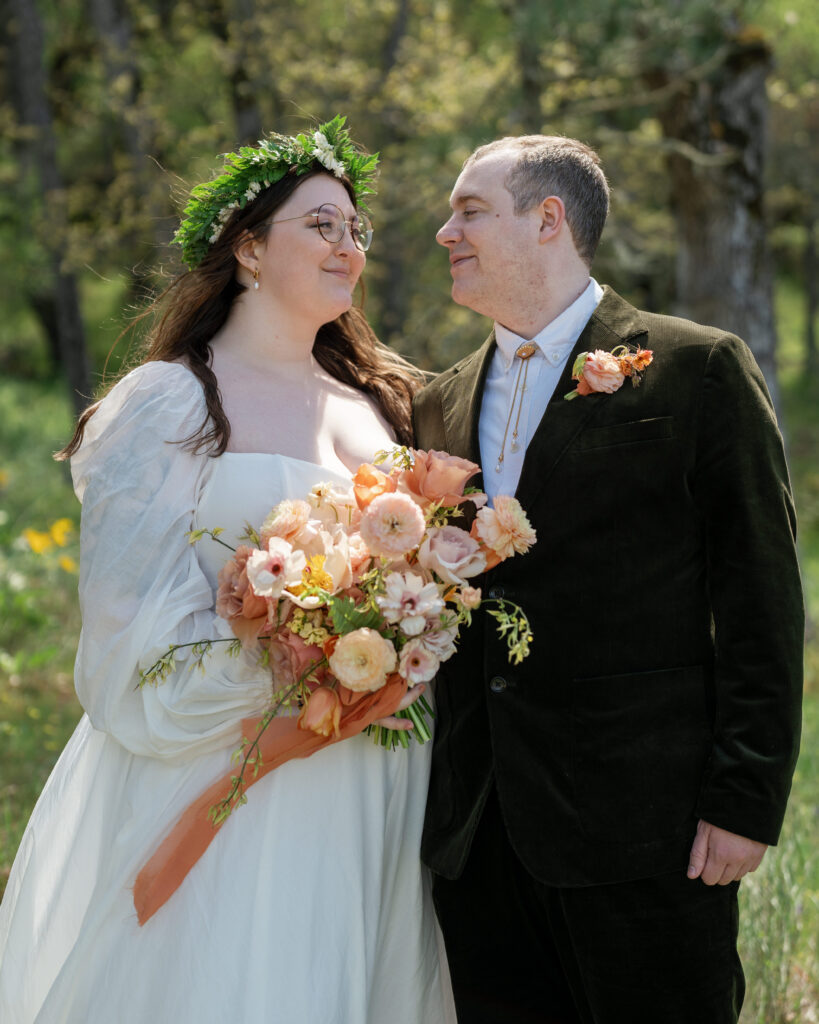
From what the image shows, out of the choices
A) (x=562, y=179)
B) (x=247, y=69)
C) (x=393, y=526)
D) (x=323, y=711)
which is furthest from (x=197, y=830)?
(x=247, y=69)

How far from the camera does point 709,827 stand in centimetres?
248

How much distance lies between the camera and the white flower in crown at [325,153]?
121 inches

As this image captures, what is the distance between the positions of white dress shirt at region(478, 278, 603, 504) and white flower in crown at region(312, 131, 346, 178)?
737mm

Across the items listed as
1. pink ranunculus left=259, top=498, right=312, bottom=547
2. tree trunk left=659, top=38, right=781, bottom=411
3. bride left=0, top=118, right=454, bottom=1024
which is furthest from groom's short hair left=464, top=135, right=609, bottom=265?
tree trunk left=659, top=38, right=781, bottom=411

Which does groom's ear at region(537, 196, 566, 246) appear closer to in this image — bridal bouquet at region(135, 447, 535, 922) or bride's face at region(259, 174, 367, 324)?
bride's face at region(259, 174, 367, 324)

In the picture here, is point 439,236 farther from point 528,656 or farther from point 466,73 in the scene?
point 466,73

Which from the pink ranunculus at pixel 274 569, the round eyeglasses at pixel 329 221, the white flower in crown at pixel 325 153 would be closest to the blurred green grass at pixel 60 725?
the pink ranunculus at pixel 274 569

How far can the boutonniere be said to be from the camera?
2598 mm

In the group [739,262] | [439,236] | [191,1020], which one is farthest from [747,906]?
[739,262]

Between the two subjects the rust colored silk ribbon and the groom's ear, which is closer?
the rust colored silk ribbon

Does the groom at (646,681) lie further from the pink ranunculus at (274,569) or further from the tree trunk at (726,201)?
the tree trunk at (726,201)

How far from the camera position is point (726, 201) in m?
6.99

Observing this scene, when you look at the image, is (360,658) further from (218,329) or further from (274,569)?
(218,329)

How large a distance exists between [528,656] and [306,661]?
0.55m
